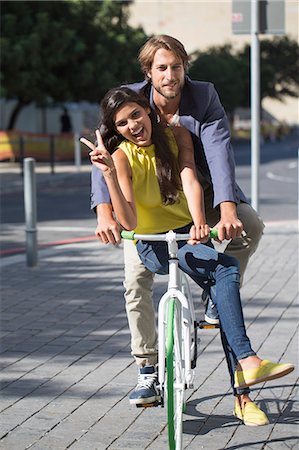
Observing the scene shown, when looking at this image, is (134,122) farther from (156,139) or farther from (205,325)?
(205,325)

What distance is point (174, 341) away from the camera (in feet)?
14.4

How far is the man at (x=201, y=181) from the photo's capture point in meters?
4.57

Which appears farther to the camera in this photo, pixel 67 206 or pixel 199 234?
pixel 67 206

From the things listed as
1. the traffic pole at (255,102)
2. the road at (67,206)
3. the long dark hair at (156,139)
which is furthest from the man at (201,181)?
the road at (67,206)

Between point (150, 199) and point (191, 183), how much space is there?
0.20m

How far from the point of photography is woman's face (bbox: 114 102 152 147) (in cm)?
458

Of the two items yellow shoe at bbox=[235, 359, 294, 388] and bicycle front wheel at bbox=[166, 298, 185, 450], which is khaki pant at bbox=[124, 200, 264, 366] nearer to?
bicycle front wheel at bbox=[166, 298, 185, 450]

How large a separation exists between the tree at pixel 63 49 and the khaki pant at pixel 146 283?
25.4 meters

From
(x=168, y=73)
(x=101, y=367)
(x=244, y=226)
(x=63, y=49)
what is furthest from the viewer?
(x=63, y=49)

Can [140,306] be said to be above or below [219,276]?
below

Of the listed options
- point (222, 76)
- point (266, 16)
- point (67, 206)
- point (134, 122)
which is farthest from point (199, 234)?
point (222, 76)

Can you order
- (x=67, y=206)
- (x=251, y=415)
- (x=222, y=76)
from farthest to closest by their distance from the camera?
1. (x=222, y=76)
2. (x=67, y=206)
3. (x=251, y=415)

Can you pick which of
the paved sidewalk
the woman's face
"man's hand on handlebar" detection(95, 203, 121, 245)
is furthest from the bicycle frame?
the woman's face

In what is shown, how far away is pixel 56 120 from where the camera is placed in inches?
1866
